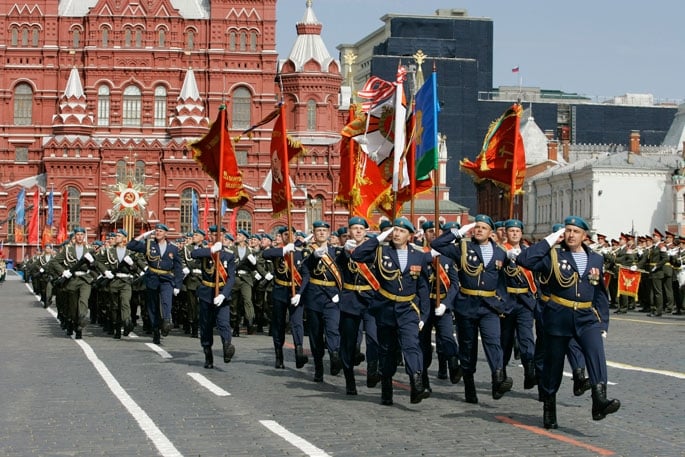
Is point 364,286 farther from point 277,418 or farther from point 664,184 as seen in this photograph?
point 664,184

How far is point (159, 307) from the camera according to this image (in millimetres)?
21391

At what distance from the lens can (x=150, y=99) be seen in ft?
278

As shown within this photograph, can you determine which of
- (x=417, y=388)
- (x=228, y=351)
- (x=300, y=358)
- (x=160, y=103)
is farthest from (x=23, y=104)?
(x=417, y=388)

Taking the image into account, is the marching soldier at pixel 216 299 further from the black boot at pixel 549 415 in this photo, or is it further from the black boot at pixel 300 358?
the black boot at pixel 549 415

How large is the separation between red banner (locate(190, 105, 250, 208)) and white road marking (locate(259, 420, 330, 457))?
25.2 ft

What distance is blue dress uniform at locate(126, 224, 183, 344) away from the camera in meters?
21.2

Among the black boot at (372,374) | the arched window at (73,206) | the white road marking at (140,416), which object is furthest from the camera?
the arched window at (73,206)

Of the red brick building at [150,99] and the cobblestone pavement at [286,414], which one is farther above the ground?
the red brick building at [150,99]

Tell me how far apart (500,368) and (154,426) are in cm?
369

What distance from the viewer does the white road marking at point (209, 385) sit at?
45.2ft

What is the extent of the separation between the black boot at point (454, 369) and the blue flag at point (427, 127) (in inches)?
134

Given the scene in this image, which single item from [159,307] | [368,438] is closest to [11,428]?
[368,438]

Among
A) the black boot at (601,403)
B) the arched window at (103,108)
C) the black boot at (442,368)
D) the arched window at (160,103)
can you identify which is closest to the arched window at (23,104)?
the arched window at (103,108)

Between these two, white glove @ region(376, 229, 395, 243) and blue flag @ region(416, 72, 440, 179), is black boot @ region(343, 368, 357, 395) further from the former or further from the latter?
blue flag @ region(416, 72, 440, 179)
